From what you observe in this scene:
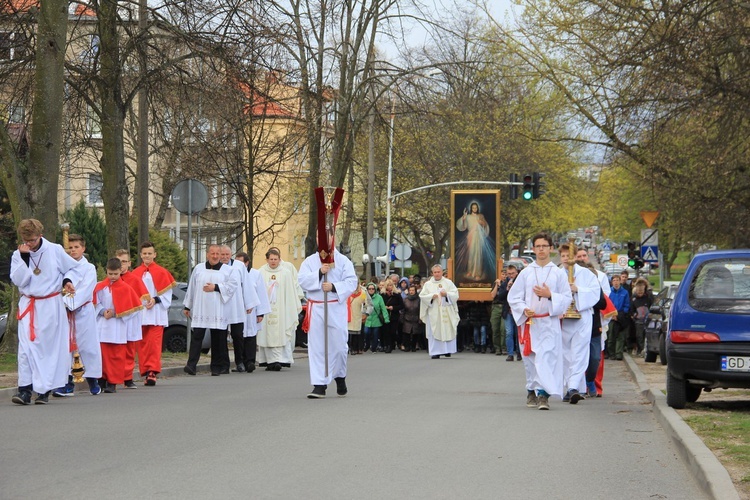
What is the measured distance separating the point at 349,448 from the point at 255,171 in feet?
73.4

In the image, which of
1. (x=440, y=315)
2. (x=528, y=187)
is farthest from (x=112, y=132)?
(x=528, y=187)

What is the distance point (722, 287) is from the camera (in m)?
14.1

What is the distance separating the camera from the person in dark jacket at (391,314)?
106ft

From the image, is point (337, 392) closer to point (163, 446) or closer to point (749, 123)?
point (163, 446)

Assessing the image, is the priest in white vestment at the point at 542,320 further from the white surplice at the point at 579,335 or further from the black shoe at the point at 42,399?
the black shoe at the point at 42,399

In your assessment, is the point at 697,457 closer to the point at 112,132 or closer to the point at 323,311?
the point at 323,311

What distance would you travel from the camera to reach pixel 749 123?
22.6 meters

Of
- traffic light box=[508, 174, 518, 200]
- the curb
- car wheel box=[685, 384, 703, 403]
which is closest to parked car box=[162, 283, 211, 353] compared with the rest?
car wheel box=[685, 384, 703, 403]

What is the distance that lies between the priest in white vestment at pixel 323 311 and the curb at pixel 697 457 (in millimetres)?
3577

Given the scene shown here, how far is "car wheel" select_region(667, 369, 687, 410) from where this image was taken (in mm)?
14000

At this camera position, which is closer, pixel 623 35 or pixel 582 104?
pixel 623 35

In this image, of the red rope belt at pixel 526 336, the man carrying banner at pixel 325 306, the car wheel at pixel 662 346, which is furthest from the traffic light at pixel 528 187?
the red rope belt at pixel 526 336

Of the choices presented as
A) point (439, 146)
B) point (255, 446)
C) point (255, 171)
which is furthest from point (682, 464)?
point (439, 146)

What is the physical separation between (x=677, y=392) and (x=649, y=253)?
2424 centimetres
